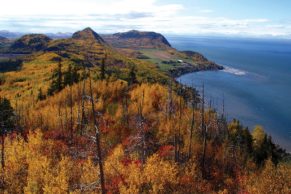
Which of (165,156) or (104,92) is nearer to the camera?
(165,156)

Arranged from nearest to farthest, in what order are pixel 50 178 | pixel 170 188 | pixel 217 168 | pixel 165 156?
pixel 50 178, pixel 170 188, pixel 165 156, pixel 217 168

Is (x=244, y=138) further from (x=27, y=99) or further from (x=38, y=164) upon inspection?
(x=27, y=99)

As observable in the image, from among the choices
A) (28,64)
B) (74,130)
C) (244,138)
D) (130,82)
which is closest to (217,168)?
(244,138)

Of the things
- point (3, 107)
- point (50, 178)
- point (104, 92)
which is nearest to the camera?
point (50, 178)

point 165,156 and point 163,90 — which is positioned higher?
point 163,90

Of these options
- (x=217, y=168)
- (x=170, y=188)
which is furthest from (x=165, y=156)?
(x=170, y=188)

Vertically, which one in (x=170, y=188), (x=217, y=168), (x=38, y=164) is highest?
(x=38, y=164)
